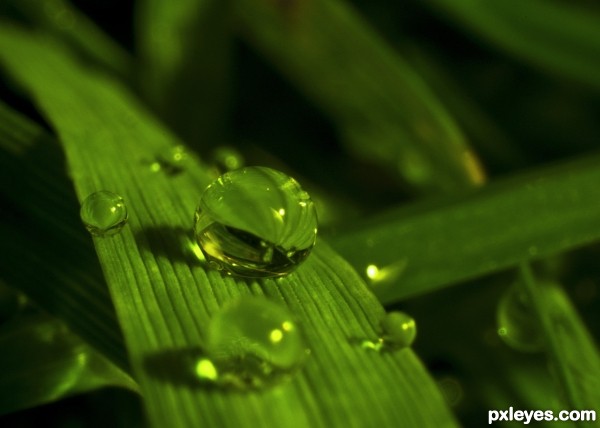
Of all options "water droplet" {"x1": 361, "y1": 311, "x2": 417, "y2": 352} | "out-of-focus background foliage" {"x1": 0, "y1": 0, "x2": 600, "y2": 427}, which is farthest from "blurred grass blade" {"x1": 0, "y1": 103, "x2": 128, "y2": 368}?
"water droplet" {"x1": 361, "y1": 311, "x2": 417, "y2": 352}

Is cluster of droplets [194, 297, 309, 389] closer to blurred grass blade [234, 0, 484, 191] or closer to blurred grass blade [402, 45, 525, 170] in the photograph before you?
blurred grass blade [234, 0, 484, 191]

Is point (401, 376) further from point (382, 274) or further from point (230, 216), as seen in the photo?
point (382, 274)

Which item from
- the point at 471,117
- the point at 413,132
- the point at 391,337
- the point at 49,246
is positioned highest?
the point at 471,117

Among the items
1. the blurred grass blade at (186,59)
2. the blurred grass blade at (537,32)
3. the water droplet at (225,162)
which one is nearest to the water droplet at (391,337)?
the water droplet at (225,162)

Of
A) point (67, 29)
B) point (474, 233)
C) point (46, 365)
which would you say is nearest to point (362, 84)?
point (474, 233)

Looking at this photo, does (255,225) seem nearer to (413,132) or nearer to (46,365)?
(46,365)

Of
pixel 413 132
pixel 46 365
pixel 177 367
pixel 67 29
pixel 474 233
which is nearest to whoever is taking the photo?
pixel 177 367
